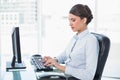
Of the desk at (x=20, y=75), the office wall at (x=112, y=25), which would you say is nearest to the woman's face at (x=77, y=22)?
the desk at (x=20, y=75)

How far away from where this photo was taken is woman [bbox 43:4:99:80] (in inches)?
63.9

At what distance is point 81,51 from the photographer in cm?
171

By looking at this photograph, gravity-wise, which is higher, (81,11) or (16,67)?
(81,11)

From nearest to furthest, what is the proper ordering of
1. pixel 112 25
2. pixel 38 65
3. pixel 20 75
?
pixel 20 75, pixel 38 65, pixel 112 25

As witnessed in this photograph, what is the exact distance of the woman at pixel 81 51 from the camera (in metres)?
1.62

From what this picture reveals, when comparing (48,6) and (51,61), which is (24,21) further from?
(51,61)

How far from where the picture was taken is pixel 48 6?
160 inches

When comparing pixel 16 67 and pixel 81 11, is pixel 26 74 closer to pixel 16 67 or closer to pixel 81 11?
pixel 16 67

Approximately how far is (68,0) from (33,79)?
8.59 ft

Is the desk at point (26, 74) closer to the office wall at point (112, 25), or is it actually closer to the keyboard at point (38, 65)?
the keyboard at point (38, 65)

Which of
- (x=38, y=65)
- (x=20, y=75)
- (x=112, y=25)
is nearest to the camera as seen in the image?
(x=20, y=75)

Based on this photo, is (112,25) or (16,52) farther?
(112,25)

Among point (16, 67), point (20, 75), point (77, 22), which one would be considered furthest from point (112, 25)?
point (20, 75)

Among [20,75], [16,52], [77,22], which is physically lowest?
[20,75]
